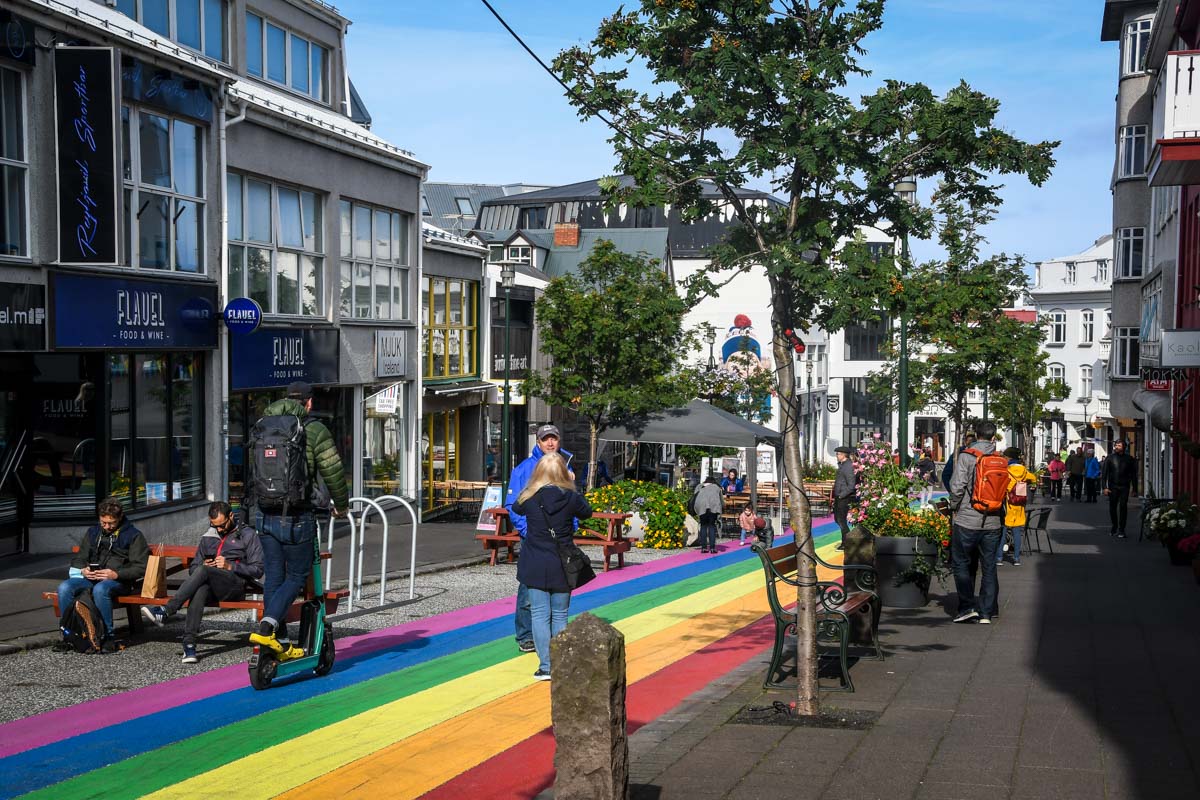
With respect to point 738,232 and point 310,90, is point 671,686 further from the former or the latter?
point 310,90

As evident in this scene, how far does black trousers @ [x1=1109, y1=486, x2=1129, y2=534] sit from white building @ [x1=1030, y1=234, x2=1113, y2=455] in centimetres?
6589

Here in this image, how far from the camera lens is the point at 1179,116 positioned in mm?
15719

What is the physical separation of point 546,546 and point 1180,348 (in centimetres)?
1245

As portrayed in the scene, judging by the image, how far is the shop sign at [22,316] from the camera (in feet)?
50.7

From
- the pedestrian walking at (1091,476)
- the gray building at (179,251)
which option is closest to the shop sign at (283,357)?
the gray building at (179,251)

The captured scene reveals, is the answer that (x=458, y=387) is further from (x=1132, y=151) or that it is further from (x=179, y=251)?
(x=1132, y=151)

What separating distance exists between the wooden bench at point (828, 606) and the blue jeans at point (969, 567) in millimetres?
1680

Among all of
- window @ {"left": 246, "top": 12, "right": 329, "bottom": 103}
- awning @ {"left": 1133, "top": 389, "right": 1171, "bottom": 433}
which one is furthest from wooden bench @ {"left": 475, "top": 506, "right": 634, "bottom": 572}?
awning @ {"left": 1133, "top": 389, "right": 1171, "bottom": 433}

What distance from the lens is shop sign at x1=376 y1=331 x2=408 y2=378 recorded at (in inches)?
1069

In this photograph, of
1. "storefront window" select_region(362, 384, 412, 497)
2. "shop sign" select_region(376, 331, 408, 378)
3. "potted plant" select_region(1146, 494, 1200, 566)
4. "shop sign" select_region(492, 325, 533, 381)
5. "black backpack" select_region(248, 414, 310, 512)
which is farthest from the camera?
"shop sign" select_region(492, 325, 533, 381)

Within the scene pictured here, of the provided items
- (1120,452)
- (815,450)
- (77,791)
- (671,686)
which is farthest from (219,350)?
(815,450)

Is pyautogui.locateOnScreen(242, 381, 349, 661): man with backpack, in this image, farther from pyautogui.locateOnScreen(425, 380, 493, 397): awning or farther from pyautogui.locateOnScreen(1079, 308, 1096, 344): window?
pyautogui.locateOnScreen(1079, 308, 1096, 344): window

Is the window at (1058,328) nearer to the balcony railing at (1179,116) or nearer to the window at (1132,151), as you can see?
the window at (1132,151)

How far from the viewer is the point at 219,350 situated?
2059cm
